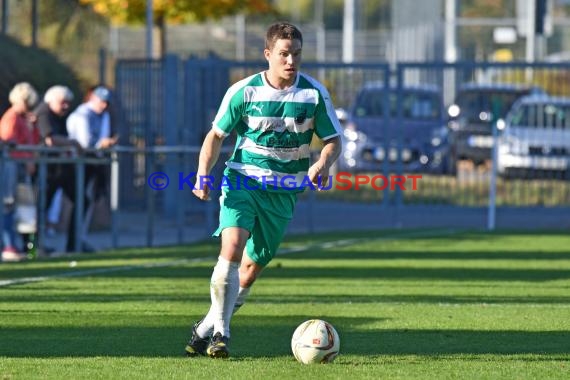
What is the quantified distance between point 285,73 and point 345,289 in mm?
4601

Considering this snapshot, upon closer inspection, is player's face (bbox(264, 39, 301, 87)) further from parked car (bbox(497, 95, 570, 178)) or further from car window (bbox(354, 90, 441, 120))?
Result: parked car (bbox(497, 95, 570, 178))

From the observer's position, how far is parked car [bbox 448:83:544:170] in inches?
965

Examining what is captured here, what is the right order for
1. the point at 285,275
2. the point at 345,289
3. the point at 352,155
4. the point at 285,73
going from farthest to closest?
the point at 352,155 → the point at 285,275 → the point at 345,289 → the point at 285,73

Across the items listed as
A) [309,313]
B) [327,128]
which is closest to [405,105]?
[309,313]

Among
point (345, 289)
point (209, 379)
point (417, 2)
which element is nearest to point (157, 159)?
point (345, 289)

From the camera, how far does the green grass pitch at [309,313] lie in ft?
28.6

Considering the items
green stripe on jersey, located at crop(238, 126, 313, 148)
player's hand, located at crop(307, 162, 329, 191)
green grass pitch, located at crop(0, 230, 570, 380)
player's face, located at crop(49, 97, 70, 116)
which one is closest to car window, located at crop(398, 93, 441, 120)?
green grass pitch, located at crop(0, 230, 570, 380)

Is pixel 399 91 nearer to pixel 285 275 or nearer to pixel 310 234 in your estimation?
pixel 310 234

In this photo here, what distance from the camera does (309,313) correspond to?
11578 mm

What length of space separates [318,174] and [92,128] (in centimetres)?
994

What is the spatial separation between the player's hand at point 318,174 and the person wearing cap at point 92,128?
31.1 feet

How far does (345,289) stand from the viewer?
1359 centimetres

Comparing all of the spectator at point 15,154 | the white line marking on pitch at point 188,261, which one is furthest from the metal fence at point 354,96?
the spectator at point 15,154

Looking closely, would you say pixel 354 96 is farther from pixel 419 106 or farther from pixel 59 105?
pixel 59 105
